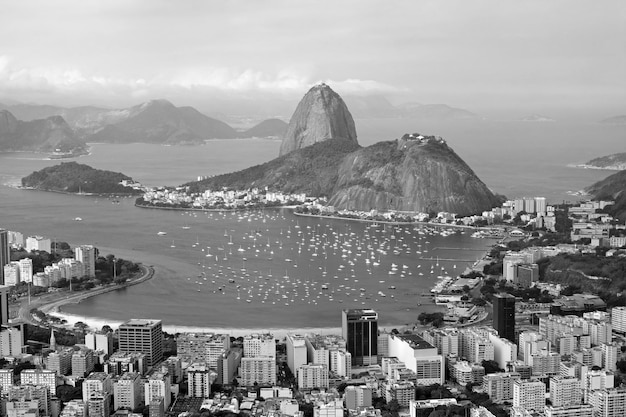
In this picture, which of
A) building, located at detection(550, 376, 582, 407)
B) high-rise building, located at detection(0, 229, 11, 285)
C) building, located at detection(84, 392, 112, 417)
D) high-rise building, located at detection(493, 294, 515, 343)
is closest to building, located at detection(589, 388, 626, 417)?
building, located at detection(550, 376, 582, 407)

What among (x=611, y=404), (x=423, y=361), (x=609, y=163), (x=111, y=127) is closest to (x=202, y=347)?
(x=423, y=361)

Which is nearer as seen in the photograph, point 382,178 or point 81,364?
point 81,364

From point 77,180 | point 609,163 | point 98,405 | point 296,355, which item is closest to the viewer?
point 98,405

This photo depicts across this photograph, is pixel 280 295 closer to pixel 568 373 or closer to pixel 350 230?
pixel 568 373

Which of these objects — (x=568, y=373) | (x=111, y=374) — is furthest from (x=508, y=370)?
(x=111, y=374)

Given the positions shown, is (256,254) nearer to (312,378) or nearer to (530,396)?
(312,378)

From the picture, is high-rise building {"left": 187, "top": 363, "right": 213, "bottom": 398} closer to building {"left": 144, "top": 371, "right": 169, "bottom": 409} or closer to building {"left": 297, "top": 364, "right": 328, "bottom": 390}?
building {"left": 144, "top": 371, "right": 169, "bottom": 409}
